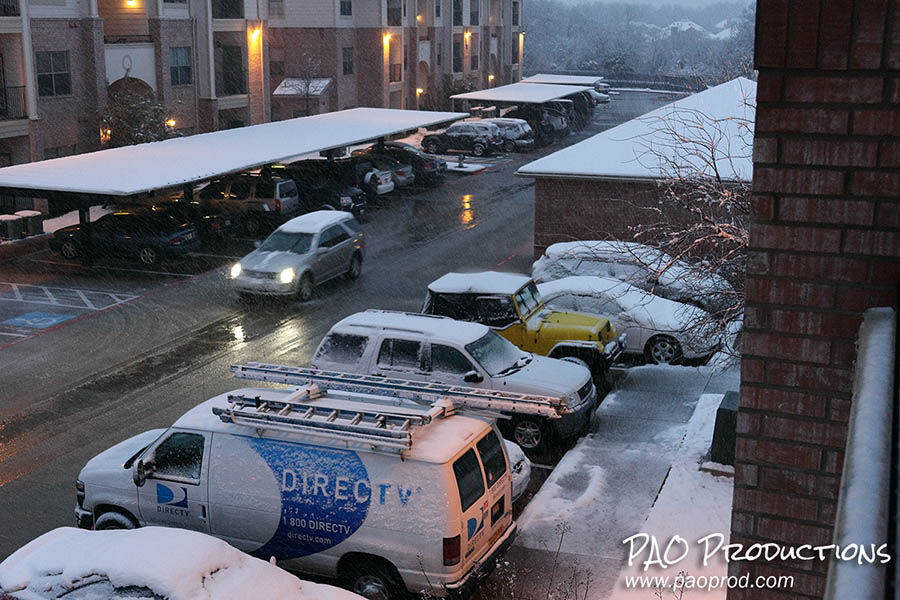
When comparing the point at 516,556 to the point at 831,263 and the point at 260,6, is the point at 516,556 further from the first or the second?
the point at 260,6

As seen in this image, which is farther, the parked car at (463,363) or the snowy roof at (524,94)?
the snowy roof at (524,94)

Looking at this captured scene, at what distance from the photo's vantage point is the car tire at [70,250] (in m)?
27.6

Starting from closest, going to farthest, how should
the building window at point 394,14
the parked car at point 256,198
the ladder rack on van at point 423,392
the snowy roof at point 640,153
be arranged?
1. the ladder rack on van at point 423,392
2. the snowy roof at point 640,153
3. the parked car at point 256,198
4. the building window at point 394,14

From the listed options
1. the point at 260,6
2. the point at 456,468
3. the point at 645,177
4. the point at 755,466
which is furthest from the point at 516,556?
the point at 260,6

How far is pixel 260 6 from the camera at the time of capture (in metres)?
50.9

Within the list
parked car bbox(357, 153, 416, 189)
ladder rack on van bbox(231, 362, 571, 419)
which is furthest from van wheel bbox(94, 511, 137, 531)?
parked car bbox(357, 153, 416, 189)

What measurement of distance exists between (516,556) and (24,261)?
21.3 metres

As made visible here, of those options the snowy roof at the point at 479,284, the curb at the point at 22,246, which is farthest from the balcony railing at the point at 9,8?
the snowy roof at the point at 479,284

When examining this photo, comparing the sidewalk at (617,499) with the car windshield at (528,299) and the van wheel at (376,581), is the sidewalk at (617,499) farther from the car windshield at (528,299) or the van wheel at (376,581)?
the car windshield at (528,299)

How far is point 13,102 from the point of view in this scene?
114ft

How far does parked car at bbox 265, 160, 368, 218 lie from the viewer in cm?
3450

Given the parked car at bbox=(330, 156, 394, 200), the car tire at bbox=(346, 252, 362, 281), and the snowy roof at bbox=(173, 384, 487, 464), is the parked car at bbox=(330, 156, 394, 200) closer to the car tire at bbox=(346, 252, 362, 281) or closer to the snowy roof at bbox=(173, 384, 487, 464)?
the car tire at bbox=(346, 252, 362, 281)

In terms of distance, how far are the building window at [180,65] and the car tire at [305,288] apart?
78.4 ft

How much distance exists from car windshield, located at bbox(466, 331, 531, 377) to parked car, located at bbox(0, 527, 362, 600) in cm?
648
